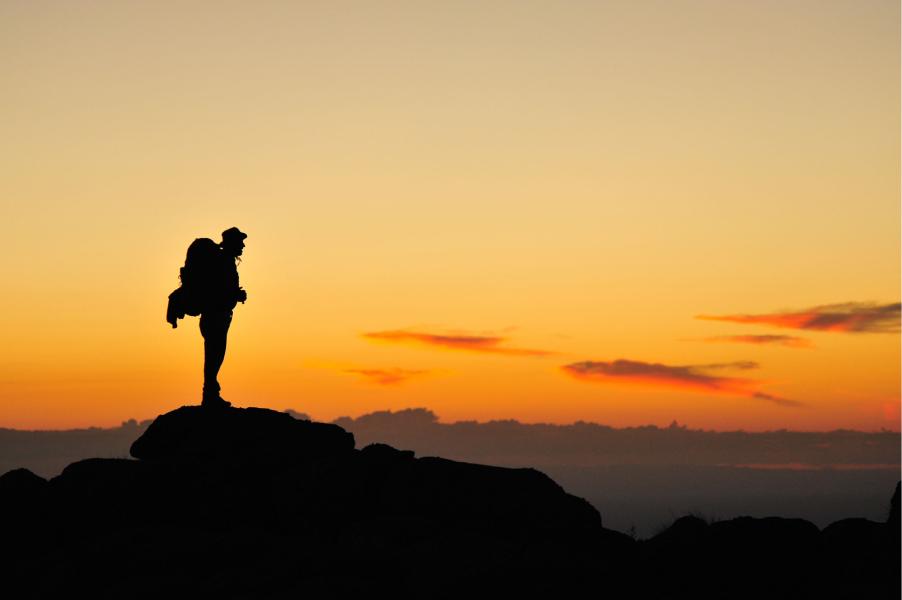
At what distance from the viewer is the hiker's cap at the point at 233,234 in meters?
29.9

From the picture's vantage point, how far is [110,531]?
22.6m

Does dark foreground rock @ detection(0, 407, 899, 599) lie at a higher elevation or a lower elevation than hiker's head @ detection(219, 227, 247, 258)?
lower

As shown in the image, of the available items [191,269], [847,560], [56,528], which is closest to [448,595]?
[847,560]

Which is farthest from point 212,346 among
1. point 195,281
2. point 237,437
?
point 237,437

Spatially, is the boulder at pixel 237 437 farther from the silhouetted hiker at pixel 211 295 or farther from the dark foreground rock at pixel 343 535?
the silhouetted hiker at pixel 211 295

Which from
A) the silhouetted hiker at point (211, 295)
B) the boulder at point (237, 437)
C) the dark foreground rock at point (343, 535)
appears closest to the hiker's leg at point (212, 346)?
the silhouetted hiker at point (211, 295)

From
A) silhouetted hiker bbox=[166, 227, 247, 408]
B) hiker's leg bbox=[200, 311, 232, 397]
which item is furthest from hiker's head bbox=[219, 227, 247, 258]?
hiker's leg bbox=[200, 311, 232, 397]

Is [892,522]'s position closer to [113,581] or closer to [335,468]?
[335,468]

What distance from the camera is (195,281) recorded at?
A: 29.5m

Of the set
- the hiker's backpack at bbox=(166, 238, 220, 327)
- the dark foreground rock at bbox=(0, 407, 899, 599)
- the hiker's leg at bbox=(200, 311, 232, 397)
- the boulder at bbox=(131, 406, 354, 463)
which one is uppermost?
the hiker's backpack at bbox=(166, 238, 220, 327)

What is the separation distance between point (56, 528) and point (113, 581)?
5057 mm

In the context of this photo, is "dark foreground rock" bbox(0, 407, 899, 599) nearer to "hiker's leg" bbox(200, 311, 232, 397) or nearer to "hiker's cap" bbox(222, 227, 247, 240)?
"hiker's leg" bbox(200, 311, 232, 397)

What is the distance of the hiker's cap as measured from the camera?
29906mm

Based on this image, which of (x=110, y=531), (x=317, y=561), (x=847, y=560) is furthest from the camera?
(x=110, y=531)
